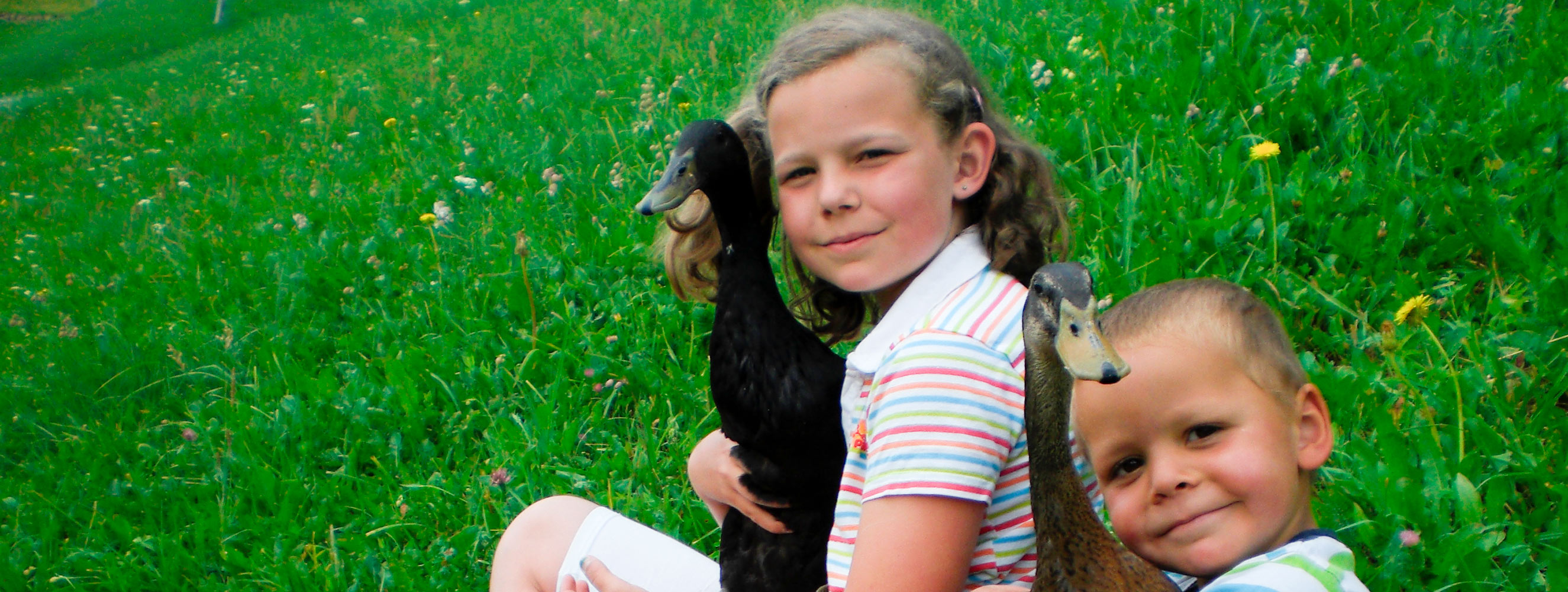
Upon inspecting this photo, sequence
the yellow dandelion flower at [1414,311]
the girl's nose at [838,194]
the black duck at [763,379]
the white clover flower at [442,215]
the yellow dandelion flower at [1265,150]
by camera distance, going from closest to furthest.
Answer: the girl's nose at [838,194] < the black duck at [763,379] < the yellow dandelion flower at [1414,311] < the yellow dandelion flower at [1265,150] < the white clover flower at [442,215]

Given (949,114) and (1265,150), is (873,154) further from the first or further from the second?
(1265,150)

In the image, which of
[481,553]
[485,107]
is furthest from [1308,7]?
[485,107]

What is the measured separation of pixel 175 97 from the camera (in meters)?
9.86

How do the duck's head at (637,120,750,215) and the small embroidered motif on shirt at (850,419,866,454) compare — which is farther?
the duck's head at (637,120,750,215)

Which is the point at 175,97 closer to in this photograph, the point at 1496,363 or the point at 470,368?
the point at 470,368

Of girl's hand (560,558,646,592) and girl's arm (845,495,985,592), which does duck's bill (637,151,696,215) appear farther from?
girl's hand (560,558,646,592)

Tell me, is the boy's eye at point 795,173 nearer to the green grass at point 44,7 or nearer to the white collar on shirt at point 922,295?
the white collar on shirt at point 922,295

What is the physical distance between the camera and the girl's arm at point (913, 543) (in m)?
1.42

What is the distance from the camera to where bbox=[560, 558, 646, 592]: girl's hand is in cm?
219

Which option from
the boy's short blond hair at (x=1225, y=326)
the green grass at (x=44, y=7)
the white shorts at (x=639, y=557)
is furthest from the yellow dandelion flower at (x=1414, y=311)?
the green grass at (x=44, y=7)

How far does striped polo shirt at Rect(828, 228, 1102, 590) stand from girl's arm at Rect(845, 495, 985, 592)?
0.03 m

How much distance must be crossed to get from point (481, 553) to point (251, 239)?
3.30 metres

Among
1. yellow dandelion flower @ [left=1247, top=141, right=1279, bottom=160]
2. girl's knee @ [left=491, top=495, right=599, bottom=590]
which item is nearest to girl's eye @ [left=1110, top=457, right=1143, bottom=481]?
girl's knee @ [left=491, top=495, right=599, bottom=590]

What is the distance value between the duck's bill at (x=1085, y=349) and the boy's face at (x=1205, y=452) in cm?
39
